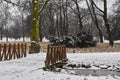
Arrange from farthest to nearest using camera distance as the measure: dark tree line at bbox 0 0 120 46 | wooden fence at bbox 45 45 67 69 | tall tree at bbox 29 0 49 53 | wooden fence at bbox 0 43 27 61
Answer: dark tree line at bbox 0 0 120 46, tall tree at bbox 29 0 49 53, wooden fence at bbox 0 43 27 61, wooden fence at bbox 45 45 67 69

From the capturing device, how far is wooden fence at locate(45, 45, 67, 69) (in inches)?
669

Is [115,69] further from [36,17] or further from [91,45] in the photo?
[91,45]

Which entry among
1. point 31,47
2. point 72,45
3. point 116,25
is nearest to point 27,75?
Answer: point 31,47

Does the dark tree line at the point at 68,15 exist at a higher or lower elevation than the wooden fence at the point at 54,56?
higher

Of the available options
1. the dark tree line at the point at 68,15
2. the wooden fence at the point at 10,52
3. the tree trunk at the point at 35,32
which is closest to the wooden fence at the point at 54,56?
the wooden fence at the point at 10,52

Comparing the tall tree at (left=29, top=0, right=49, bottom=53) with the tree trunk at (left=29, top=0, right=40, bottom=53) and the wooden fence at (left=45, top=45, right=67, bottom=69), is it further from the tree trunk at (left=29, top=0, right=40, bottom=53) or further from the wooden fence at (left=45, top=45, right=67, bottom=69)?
the wooden fence at (left=45, top=45, right=67, bottom=69)

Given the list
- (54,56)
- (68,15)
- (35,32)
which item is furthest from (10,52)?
(68,15)

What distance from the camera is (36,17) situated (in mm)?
28484

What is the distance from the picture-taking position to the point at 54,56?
18.5 m

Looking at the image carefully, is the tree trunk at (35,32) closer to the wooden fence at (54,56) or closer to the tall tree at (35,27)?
the tall tree at (35,27)

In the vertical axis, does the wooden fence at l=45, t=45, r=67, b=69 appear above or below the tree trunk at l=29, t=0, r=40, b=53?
below

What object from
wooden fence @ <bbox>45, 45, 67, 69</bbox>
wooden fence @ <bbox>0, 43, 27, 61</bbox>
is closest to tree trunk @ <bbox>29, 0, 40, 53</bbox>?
wooden fence @ <bbox>0, 43, 27, 61</bbox>

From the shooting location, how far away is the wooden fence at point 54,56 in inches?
669

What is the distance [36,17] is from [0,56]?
8167 millimetres
